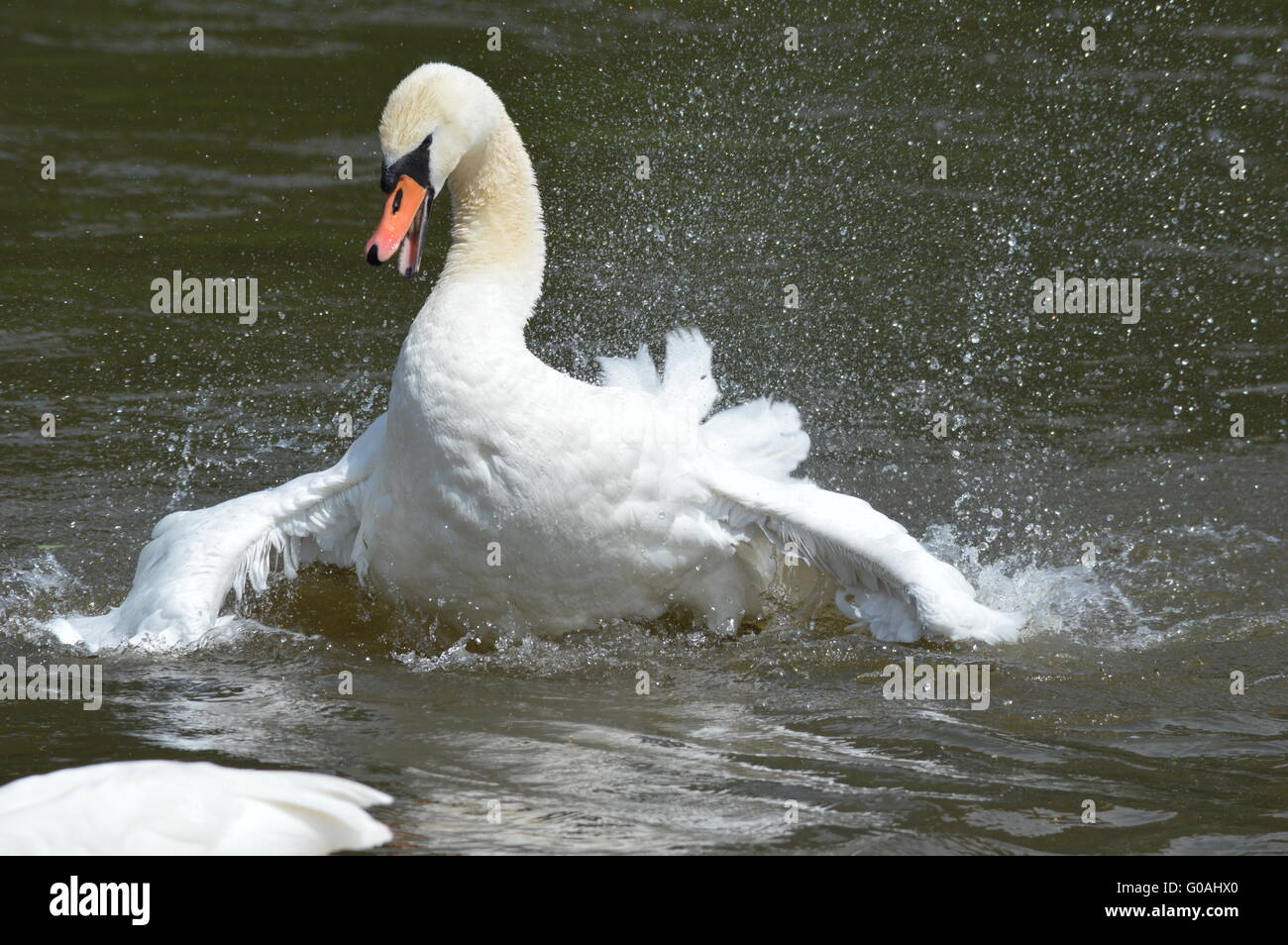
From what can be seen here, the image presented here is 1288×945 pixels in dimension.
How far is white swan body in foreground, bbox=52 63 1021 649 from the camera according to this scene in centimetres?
600

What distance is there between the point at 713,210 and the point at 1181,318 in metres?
3.32

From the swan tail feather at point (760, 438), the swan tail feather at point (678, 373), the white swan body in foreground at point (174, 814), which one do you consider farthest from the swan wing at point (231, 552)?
the white swan body in foreground at point (174, 814)

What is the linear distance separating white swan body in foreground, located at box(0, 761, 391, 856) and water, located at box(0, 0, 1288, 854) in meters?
0.27

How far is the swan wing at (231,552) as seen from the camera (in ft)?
20.6

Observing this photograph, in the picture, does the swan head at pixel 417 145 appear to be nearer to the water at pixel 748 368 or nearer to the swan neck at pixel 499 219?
the swan neck at pixel 499 219

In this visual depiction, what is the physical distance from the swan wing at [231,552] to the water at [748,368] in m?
0.16

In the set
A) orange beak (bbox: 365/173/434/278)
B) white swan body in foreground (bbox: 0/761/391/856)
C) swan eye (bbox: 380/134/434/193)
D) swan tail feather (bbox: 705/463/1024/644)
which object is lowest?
white swan body in foreground (bbox: 0/761/391/856)

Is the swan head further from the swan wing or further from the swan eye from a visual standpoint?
the swan wing

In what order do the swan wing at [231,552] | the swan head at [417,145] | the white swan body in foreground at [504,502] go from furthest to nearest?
1. the swan wing at [231,552]
2. the swan head at [417,145]
3. the white swan body in foreground at [504,502]

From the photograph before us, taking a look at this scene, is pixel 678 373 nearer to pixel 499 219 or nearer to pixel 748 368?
pixel 499 219

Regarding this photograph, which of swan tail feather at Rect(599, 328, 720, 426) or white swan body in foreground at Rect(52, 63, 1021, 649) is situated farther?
swan tail feather at Rect(599, 328, 720, 426)

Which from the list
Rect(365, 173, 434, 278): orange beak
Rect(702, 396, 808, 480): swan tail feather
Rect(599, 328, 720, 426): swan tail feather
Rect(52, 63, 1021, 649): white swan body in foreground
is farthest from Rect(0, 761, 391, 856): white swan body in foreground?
Rect(599, 328, 720, 426): swan tail feather

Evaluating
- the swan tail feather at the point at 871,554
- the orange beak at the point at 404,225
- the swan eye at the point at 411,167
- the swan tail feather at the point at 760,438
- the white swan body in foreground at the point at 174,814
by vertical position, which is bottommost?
the white swan body in foreground at the point at 174,814
